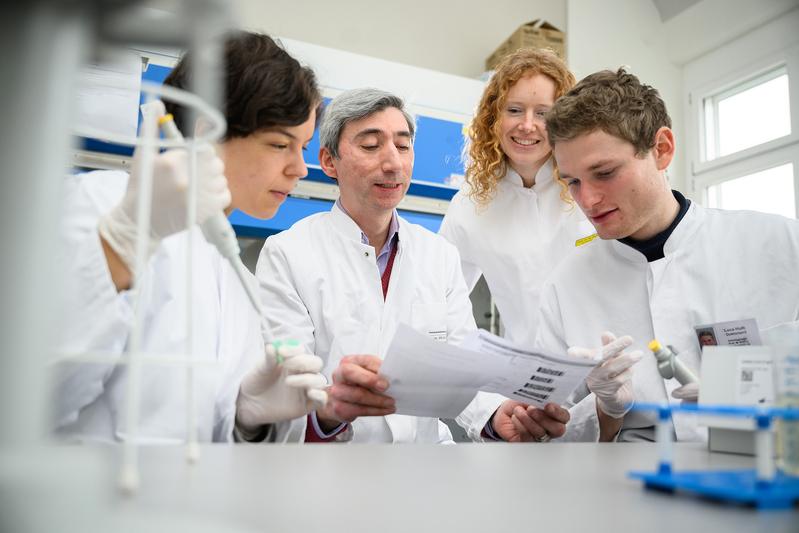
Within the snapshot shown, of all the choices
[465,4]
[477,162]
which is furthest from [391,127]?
[465,4]

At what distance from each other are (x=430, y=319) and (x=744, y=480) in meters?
1.28

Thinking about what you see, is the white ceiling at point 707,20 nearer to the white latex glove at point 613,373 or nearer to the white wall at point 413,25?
the white wall at point 413,25

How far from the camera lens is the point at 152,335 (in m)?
1.15

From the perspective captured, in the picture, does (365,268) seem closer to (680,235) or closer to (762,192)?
(680,235)

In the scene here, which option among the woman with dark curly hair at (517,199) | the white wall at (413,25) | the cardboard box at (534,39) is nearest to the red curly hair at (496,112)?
the woman with dark curly hair at (517,199)

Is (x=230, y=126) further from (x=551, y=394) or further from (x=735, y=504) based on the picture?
(x=735, y=504)

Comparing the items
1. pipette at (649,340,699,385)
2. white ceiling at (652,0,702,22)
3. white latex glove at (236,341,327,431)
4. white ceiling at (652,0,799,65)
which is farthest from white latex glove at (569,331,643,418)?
white ceiling at (652,0,702,22)

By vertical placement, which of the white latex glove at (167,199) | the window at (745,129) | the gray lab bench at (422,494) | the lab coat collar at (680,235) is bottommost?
the gray lab bench at (422,494)

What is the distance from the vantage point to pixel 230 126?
130 cm

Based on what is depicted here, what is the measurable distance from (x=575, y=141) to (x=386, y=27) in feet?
8.97

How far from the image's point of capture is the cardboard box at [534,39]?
3697 mm

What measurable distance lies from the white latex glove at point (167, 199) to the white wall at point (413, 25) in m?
3.04

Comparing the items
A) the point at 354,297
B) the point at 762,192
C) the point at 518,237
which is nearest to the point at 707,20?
the point at 762,192

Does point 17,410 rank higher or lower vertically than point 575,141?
lower
